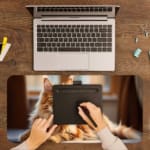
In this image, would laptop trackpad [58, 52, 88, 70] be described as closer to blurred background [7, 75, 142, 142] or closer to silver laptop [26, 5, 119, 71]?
silver laptop [26, 5, 119, 71]

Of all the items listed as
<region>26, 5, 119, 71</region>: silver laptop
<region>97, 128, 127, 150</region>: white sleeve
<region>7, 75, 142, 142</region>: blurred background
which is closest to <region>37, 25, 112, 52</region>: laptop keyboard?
<region>26, 5, 119, 71</region>: silver laptop

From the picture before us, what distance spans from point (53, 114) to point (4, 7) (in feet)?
1.72

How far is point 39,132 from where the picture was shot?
1.74 metres

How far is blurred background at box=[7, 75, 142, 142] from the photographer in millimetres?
2141

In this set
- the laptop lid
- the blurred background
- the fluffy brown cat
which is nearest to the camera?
the laptop lid

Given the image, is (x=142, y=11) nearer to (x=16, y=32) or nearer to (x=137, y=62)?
(x=137, y=62)

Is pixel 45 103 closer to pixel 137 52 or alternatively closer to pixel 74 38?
pixel 74 38

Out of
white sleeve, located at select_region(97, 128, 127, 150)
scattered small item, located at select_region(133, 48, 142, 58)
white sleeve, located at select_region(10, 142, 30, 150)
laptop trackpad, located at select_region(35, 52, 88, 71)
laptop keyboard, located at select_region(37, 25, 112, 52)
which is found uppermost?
laptop keyboard, located at select_region(37, 25, 112, 52)

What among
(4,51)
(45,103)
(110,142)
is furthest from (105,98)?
(4,51)

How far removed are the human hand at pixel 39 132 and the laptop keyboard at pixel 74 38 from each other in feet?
1.05

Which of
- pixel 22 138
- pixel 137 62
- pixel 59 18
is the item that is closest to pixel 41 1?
pixel 59 18

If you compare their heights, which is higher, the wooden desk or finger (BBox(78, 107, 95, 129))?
the wooden desk

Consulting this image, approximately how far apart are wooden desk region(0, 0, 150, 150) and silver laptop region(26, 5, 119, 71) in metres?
0.03

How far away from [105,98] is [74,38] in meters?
1.79
